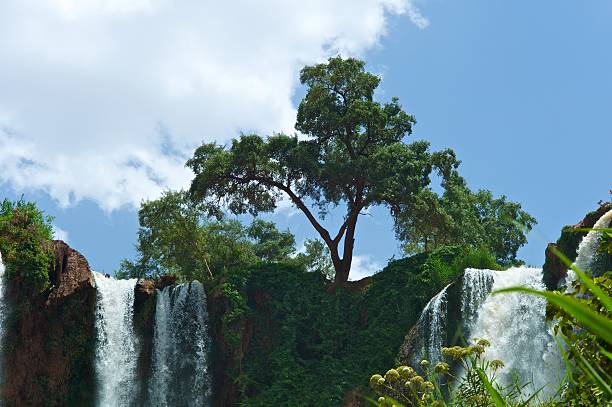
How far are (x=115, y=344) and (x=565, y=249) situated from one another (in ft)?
47.8

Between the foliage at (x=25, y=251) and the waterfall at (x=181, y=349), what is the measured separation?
4.10m

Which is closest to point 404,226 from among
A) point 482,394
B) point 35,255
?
point 35,255

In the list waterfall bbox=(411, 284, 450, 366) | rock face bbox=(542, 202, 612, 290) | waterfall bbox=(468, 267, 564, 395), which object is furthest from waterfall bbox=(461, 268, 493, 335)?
rock face bbox=(542, 202, 612, 290)

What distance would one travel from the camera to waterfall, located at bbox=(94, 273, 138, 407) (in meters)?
26.4

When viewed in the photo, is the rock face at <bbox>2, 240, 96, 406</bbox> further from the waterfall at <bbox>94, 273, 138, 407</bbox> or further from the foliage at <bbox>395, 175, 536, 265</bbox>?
the foliage at <bbox>395, 175, 536, 265</bbox>

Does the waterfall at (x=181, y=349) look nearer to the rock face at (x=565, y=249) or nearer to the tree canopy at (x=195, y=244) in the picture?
the tree canopy at (x=195, y=244)

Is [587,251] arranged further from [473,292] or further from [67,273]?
[67,273]

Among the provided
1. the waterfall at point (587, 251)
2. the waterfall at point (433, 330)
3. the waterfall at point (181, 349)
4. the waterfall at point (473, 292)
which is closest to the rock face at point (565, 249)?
the waterfall at point (587, 251)

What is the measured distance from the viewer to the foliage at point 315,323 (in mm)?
25625

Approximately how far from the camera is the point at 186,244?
38281mm

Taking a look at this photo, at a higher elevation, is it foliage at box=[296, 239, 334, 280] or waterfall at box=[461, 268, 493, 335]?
foliage at box=[296, 239, 334, 280]

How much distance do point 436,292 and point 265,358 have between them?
5952 mm

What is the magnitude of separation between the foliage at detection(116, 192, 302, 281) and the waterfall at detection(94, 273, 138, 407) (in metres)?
5.42

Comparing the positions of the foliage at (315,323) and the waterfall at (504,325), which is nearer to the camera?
the waterfall at (504,325)
